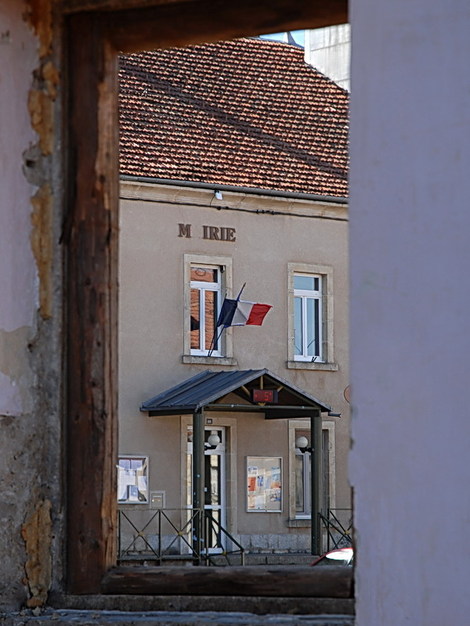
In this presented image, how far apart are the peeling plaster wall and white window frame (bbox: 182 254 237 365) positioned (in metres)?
22.5

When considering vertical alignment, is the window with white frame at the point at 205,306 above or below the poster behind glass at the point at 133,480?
above

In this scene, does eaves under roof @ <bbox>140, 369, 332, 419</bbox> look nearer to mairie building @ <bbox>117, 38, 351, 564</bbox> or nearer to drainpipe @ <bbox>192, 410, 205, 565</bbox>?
mairie building @ <bbox>117, 38, 351, 564</bbox>

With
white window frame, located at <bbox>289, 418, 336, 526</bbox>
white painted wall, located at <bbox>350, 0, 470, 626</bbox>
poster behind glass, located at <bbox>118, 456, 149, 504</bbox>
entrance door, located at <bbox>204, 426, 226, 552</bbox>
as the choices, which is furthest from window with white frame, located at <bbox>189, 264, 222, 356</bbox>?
white painted wall, located at <bbox>350, 0, 470, 626</bbox>

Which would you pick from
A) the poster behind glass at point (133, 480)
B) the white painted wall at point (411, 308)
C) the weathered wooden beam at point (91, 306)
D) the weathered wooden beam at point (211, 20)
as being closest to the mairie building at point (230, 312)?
the poster behind glass at point (133, 480)

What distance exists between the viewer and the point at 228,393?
27656mm

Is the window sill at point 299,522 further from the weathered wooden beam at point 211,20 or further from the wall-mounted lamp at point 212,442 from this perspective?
the weathered wooden beam at point 211,20

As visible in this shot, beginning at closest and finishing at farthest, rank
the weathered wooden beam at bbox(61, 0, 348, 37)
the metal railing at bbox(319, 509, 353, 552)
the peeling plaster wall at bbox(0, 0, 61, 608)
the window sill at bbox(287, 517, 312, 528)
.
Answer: the weathered wooden beam at bbox(61, 0, 348, 37) → the peeling plaster wall at bbox(0, 0, 61, 608) → the metal railing at bbox(319, 509, 353, 552) → the window sill at bbox(287, 517, 312, 528)

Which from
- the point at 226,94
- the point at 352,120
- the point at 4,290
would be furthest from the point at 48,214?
the point at 226,94

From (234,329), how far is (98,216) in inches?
920

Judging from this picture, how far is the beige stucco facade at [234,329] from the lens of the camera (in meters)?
27.5

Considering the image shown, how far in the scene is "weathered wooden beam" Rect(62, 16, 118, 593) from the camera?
210 inches

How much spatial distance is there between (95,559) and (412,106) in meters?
2.74

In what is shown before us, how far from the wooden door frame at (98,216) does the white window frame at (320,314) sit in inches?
943

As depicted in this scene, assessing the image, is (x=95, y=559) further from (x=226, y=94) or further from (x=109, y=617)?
(x=226, y=94)
